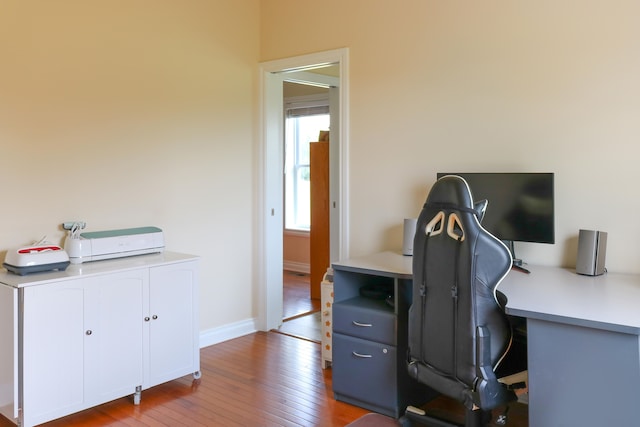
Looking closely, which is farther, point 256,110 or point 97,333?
point 256,110

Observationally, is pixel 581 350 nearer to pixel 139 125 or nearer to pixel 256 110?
pixel 139 125

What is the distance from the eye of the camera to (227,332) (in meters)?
4.02

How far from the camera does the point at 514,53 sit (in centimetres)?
290

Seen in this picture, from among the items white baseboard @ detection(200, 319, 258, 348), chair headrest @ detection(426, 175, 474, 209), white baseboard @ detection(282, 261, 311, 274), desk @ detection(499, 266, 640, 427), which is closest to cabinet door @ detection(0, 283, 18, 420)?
white baseboard @ detection(200, 319, 258, 348)

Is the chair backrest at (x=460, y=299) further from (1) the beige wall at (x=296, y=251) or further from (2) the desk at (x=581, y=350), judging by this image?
(1) the beige wall at (x=296, y=251)

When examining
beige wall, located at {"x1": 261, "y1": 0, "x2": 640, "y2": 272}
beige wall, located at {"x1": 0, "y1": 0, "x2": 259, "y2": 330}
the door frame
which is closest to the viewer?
beige wall, located at {"x1": 261, "y1": 0, "x2": 640, "y2": 272}

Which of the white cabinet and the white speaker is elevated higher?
the white speaker

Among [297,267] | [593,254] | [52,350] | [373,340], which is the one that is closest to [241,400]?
[373,340]

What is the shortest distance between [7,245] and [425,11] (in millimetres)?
2838

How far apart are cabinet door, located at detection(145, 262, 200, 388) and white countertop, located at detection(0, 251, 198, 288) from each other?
0.25ft

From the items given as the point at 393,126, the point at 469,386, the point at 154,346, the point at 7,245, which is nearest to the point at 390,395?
the point at 469,386

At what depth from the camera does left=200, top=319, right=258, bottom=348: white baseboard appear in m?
3.86

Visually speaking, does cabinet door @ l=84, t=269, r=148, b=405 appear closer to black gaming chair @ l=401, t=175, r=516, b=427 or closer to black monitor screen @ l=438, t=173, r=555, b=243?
black gaming chair @ l=401, t=175, r=516, b=427

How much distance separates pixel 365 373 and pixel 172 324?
1.19 meters
